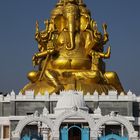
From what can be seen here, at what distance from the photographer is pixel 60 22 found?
98.4 feet

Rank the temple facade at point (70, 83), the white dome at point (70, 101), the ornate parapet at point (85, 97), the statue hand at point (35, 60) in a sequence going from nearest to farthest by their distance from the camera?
1. the white dome at point (70, 101)
2. the temple facade at point (70, 83)
3. the ornate parapet at point (85, 97)
4. the statue hand at point (35, 60)

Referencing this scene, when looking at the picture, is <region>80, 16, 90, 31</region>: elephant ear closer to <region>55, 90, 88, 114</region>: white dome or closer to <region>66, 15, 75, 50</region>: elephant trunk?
<region>66, 15, 75, 50</region>: elephant trunk

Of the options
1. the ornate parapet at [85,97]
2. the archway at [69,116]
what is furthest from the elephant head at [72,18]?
the archway at [69,116]

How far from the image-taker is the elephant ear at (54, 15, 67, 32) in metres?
29.9

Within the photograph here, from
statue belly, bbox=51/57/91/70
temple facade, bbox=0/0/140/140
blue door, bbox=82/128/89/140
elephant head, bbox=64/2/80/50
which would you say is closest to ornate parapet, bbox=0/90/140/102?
temple facade, bbox=0/0/140/140

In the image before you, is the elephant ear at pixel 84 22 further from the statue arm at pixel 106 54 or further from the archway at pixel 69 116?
the archway at pixel 69 116

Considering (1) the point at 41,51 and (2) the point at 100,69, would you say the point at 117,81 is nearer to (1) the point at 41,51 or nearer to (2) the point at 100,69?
(2) the point at 100,69

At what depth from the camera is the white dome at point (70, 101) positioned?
23.9 metres

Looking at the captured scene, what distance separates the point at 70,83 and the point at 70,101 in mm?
Result: 3620

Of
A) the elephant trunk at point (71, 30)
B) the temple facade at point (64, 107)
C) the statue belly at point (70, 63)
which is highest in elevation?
the elephant trunk at point (71, 30)

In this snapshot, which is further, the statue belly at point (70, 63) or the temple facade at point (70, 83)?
the statue belly at point (70, 63)

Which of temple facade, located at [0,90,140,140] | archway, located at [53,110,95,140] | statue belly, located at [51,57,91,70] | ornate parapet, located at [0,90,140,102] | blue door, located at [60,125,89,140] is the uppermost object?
statue belly, located at [51,57,91,70]

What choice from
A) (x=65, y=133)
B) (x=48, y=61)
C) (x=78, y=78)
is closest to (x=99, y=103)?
(x=78, y=78)

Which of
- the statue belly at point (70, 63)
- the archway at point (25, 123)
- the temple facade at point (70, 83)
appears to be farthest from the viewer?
the statue belly at point (70, 63)
